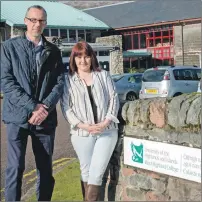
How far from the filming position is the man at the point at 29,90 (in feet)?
13.4

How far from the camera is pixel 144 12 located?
42.9 m

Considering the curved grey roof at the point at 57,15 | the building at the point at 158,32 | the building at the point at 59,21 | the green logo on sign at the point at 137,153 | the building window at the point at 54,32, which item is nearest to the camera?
the green logo on sign at the point at 137,153

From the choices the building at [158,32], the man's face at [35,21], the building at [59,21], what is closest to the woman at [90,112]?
the man's face at [35,21]

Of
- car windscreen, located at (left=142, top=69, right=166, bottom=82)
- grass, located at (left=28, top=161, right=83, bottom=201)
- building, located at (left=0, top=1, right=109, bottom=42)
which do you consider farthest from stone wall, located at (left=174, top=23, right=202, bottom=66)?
grass, located at (left=28, top=161, right=83, bottom=201)

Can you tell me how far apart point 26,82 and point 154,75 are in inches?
563

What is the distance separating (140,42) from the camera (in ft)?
137

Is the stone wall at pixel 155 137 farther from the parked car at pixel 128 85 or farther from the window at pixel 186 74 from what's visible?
the parked car at pixel 128 85

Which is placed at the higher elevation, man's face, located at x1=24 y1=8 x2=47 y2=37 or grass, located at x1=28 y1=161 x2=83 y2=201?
man's face, located at x1=24 y1=8 x2=47 y2=37

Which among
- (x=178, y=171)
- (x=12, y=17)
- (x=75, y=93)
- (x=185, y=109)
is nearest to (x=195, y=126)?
(x=185, y=109)

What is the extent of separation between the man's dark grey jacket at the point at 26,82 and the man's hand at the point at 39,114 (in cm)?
3

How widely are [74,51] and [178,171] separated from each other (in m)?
1.49

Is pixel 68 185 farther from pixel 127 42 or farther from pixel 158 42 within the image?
pixel 127 42

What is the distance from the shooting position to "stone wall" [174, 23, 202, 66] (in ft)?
117

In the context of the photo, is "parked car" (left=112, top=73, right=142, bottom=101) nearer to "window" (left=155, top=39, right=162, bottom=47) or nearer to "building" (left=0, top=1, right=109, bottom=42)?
"building" (left=0, top=1, right=109, bottom=42)
